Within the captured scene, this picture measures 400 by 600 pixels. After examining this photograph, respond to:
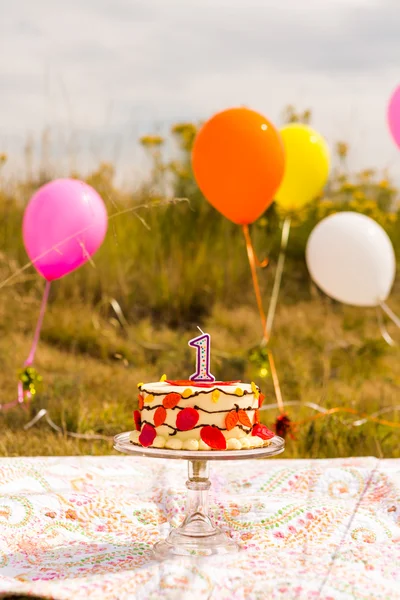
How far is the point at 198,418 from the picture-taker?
2.67m

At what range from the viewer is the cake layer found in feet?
8.72

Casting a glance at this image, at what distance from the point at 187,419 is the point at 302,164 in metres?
3.13

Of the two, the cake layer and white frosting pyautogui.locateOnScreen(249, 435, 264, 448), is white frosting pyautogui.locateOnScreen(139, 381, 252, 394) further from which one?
white frosting pyautogui.locateOnScreen(249, 435, 264, 448)

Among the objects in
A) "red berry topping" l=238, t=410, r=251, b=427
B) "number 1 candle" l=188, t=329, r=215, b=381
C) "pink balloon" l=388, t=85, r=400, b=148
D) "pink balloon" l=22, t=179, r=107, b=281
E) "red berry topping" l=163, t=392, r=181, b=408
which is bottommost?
"red berry topping" l=238, t=410, r=251, b=427

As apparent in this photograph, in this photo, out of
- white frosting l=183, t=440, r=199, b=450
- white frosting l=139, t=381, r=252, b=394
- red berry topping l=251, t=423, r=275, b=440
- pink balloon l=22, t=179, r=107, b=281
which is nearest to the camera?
white frosting l=183, t=440, r=199, b=450

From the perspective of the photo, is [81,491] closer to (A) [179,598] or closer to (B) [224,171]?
(A) [179,598]

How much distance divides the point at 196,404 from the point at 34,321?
4.87 m

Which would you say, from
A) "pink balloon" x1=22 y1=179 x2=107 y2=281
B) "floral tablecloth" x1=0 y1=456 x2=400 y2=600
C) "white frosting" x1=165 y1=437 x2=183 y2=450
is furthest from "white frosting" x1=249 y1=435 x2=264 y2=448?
"pink balloon" x1=22 y1=179 x2=107 y2=281

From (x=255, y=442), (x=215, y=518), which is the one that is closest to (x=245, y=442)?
(x=255, y=442)

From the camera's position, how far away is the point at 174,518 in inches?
130

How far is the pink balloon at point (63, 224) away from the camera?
4402mm

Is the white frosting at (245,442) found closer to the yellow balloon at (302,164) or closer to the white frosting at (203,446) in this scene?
the white frosting at (203,446)

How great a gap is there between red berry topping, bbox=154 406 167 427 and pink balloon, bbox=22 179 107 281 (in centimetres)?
180

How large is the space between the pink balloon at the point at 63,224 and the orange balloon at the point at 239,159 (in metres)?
0.65
